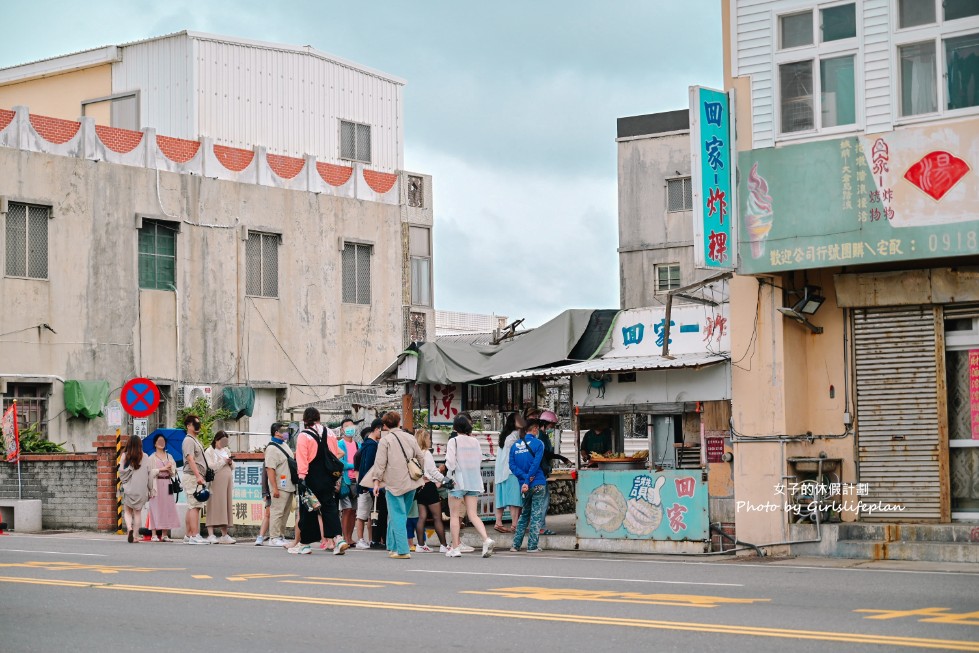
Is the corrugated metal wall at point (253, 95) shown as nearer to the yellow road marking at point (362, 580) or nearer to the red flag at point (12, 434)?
the red flag at point (12, 434)

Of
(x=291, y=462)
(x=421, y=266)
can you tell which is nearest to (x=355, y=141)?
(x=421, y=266)

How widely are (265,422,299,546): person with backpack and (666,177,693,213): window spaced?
76.2ft

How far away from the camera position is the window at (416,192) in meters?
42.2

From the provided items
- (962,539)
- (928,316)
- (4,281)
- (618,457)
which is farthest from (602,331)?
(4,281)

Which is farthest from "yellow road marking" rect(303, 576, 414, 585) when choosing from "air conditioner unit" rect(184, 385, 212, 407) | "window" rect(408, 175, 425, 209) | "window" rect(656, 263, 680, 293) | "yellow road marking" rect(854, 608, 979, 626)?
"window" rect(656, 263, 680, 293)

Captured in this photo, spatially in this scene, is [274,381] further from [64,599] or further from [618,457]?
[64,599]

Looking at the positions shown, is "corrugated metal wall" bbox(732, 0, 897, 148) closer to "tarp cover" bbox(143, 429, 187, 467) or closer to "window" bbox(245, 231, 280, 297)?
"tarp cover" bbox(143, 429, 187, 467)

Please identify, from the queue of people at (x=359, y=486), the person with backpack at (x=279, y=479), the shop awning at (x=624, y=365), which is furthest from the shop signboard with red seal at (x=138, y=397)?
the shop awning at (x=624, y=365)

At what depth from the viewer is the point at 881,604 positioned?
38.2ft

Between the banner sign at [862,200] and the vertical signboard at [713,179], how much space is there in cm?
19

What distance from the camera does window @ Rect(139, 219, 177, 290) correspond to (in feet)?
116

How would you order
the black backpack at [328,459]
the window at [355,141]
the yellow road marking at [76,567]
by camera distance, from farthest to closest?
the window at [355,141]
the black backpack at [328,459]
the yellow road marking at [76,567]

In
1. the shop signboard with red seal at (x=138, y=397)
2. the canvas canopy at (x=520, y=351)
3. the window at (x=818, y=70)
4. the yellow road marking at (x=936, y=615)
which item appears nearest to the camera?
the yellow road marking at (x=936, y=615)

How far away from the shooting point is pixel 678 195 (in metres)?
42.8
